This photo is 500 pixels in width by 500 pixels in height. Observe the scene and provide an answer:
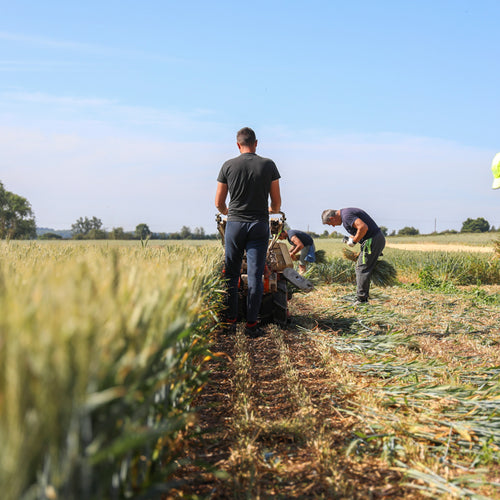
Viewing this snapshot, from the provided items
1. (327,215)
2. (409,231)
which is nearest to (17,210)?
(409,231)

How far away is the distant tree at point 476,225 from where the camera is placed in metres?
81.0

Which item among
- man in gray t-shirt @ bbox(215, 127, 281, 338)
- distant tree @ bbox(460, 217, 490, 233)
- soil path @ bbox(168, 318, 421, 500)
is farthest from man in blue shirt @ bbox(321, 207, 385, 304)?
distant tree @ bbox(460, 217, 490, 233)

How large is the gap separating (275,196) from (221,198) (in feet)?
2.15

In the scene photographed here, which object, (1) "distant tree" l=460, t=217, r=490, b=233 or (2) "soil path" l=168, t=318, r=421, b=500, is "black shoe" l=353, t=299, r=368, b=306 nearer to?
(2) "soil path" l=168, t=318, r=421, b=500

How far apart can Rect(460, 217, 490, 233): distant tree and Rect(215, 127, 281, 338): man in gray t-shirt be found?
83418 mm

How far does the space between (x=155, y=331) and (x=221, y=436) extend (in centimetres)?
152

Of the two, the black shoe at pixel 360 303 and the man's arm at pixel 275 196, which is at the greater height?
the man's arm at pixel 275 196

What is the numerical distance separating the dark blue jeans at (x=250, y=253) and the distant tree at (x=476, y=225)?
8342cm

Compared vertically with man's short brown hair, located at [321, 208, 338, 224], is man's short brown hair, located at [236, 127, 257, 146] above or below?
above

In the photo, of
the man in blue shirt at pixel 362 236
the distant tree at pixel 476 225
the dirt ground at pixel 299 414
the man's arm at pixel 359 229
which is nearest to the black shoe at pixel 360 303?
the man in blue shirt at pixel 362 236

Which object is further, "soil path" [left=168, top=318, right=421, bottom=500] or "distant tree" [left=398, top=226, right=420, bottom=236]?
"distant tree" [left=398, top=226, right=420, bottom=236]

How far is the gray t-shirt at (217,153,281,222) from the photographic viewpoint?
17.1ft

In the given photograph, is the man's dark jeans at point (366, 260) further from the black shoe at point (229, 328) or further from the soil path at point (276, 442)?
the soil path at point (276, 442)

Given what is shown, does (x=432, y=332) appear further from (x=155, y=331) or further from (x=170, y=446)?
(x=155, y=331)
